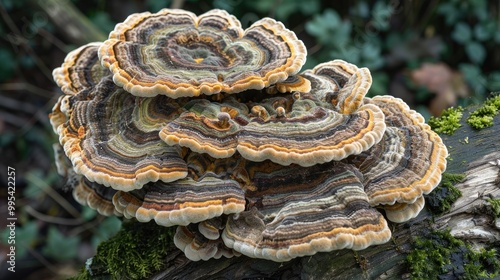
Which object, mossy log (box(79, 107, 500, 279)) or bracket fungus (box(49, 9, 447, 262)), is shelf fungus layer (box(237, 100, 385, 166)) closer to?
bracket fungus (box(49, 9, 447, 262))

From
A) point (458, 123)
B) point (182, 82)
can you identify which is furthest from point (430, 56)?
point (182, 82)

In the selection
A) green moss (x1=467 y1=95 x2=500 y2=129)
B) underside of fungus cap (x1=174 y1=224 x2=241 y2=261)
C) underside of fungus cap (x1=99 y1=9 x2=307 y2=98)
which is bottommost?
underside of fungus cap (x1=174 y1=224 x2=241 y2=261)

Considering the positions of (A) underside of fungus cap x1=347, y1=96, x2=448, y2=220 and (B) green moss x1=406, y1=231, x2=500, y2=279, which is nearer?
(A) underside of fungus cap x1=347, y1=96, x2=448, y2=220

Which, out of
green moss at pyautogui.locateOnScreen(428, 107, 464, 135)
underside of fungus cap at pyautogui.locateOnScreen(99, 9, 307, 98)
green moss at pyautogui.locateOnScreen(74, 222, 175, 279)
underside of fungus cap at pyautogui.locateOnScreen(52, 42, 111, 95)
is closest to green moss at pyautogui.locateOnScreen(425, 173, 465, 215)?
green moss at pyautogui.locateOnScreen(428, 107, 464, 135)

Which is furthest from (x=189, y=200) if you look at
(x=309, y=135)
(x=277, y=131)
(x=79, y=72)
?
(x=79, y=72)

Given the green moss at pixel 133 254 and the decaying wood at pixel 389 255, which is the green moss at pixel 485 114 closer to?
the decaying wood at pixel 389 255

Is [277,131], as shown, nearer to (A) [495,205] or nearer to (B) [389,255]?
(B) [389,255]

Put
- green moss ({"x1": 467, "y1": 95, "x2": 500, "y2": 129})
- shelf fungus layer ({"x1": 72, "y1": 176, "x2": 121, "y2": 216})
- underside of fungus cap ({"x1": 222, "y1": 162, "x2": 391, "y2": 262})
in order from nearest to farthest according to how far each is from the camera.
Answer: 1. underside of fungus cap ({"x1": 222, "y1": 162, "x2": 391, "y2": 262})
2. shelf fungus layer ({"x1": 72, "y1": 176, "x2": 121, "y2": 216})
3. green moss ({"x1": 467, "y1": 95, "x2": 500, "y2": 129})
